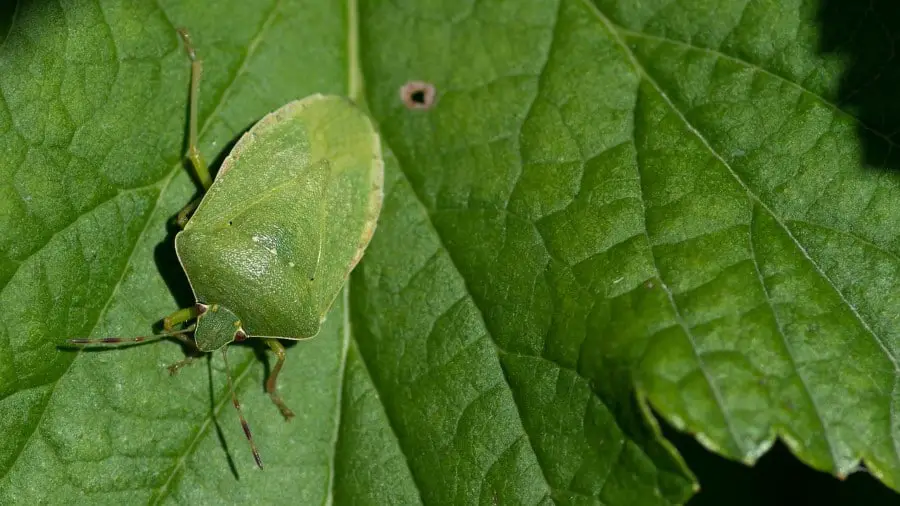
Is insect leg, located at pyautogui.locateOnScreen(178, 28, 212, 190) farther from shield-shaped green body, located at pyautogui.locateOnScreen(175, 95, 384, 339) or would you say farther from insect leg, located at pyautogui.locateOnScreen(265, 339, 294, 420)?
insect leg, located at pyautogui.locateOnScreen(265, 339, 294, 420)

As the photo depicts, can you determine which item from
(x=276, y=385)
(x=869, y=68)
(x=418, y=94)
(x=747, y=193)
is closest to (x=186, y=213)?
(x=276, y=385)

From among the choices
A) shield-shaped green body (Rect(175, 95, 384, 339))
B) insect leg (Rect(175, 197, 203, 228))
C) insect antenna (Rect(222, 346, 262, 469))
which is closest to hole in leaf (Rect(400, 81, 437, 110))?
shield-shaped green body (Rect(175, 95, 384, 339))

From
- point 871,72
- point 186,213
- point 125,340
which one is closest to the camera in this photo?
point 871,72

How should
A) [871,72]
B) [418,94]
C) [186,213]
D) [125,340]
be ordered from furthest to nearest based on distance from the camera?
[418,94] → [186,213] → [125,340] → [871,72]

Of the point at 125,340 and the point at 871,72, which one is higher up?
the point at 871,72

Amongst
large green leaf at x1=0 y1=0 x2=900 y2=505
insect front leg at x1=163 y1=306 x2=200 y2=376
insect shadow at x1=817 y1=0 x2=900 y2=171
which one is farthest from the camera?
insect front leg at x1=163 y1=306 x2=200 y2=376

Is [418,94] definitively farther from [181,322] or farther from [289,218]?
[181,322]

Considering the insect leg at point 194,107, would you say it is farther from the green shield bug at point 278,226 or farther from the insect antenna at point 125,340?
the insect antenna at point 125,340
